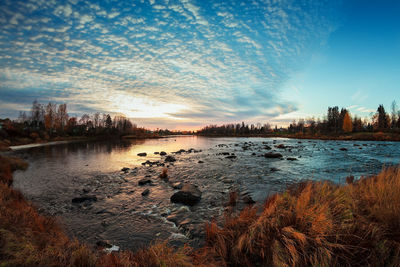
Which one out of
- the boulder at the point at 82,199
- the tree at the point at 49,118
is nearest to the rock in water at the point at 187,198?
the boulder at the point at 82,199

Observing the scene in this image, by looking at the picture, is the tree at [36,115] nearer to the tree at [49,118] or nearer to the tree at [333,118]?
the tree at [49,118]

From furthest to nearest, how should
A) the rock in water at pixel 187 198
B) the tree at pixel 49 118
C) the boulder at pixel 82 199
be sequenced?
the tree at pixel 49 118 < the boulder at pixel 82 199 < the rock in water at pixel 187 198

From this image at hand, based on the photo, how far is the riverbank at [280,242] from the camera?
2887 mm

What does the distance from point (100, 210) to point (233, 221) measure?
6.50m

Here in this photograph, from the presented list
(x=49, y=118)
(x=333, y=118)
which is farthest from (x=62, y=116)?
(x=333, y=118)

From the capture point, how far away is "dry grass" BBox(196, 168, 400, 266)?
291 cm

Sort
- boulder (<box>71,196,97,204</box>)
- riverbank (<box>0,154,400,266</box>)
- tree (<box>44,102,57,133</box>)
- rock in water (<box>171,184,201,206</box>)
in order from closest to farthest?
riverbank (<box>0,154,400,266</box>), rock in water (<box>171,184,201,206</box>), boulder (<box>71,196,97,204</box>), tree (<box>44,102,57,133</box>)

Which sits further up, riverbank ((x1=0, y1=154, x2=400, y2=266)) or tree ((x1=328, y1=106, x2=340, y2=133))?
tree ((x1=328, y1=106, x2=340, y2=133))

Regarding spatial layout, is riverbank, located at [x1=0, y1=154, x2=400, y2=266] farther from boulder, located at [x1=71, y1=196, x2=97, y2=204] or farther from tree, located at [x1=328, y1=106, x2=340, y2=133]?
tree, located at [x1=328, y1=106, x2=340, y2=133]

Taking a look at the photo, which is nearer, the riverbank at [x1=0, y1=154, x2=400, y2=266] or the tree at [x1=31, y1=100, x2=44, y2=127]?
the riverbank at [x1=0, y1=154, x2=400, y2=266]

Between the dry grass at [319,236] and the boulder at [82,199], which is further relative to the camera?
the boulder at [82,199]

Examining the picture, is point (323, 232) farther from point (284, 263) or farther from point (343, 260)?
point (284, 263)

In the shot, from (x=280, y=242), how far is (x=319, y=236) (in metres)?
0.75

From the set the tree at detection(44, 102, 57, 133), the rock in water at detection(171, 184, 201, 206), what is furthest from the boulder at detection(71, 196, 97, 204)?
the tree at detection(44, 102, 57, 133)
